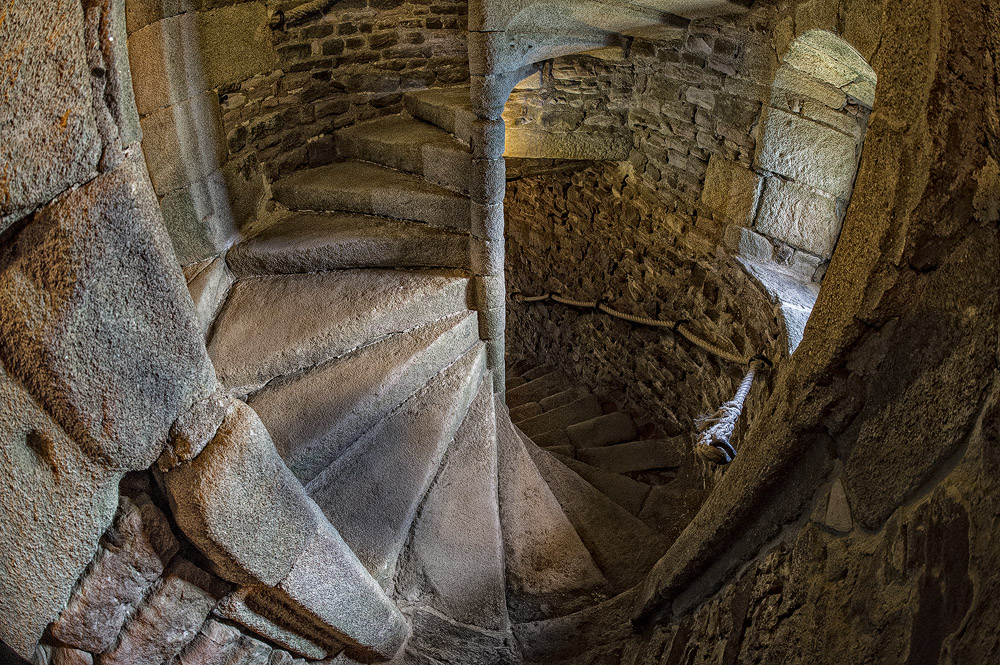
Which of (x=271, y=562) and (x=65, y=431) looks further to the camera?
(x=271, y=562)

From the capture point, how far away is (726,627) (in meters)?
1.84

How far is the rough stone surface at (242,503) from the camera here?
5.57 feet

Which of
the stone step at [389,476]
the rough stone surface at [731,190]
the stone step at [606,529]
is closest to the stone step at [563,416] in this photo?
the stone step at [606,529]

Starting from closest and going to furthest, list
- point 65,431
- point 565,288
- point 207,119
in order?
point 65,431, point 207,119, point 565,288

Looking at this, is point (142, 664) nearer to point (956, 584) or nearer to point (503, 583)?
point (503, 583)

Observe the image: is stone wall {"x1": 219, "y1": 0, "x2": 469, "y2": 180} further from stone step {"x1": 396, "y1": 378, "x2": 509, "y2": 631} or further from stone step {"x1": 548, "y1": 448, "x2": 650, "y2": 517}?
stone step {"x1": 548, "y1": 448, "x2": 650, "y2": 517}

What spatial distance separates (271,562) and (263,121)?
2722 millimetres

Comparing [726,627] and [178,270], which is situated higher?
[178,270]

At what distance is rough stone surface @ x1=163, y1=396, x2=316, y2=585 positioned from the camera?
66.8 inches

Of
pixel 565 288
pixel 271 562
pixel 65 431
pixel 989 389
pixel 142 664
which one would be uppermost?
pixel 989 389

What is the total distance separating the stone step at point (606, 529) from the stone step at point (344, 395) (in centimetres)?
82

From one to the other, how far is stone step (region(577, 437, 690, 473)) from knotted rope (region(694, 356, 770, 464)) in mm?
1152

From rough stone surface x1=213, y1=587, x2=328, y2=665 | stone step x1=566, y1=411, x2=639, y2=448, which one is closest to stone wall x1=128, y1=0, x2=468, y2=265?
rough stone surface x1=213, y1=587, x2=328, y2=665

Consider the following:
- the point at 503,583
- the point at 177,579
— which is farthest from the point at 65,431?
the point at 503,583
